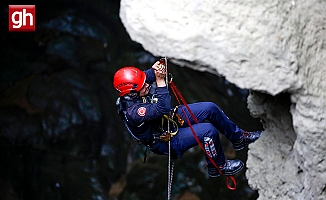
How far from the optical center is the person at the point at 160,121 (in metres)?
3.63

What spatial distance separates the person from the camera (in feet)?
11.9

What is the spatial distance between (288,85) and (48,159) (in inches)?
178

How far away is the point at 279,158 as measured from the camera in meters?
3.43

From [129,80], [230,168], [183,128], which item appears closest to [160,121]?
[183,128]

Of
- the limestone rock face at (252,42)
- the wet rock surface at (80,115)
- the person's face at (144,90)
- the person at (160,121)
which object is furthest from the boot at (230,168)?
the wet rock surface at (80,115)

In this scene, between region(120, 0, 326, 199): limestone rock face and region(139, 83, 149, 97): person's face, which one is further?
region(139, 83, 149, 97): person's face

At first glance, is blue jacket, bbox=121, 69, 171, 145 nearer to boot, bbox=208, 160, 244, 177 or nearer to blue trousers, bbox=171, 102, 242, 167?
blue trousers, bbox=171, 102, 242, 167

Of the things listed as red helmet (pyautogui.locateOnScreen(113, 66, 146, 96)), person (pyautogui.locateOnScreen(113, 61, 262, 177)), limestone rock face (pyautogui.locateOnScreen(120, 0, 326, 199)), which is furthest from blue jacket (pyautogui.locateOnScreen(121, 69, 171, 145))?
limestone rock face (pyautogui.locateOnScreen(120, 0, 326, 199))

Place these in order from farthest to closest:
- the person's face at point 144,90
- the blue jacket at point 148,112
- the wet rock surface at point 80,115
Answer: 1. the wet rock surface at point 80,115
2. the person's face at point 144,90
3. the blue jacket at point 148,112

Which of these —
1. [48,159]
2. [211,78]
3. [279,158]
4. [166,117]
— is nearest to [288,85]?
[279,158]

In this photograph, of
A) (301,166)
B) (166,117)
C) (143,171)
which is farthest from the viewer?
(143,171)

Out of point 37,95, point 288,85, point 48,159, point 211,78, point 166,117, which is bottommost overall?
point 48,159

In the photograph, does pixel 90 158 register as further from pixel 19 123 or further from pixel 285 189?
pixel 285 189

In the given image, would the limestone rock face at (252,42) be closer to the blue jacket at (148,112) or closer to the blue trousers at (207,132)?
the blue jacket at (148,112)
